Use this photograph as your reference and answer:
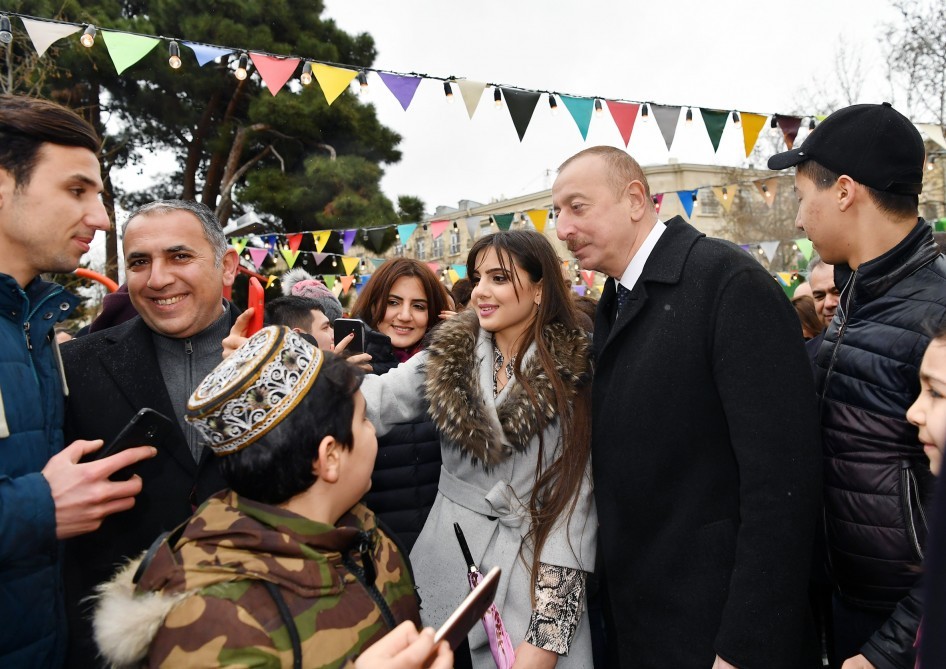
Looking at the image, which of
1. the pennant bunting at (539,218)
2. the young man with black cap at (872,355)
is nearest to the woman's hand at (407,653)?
the young man with black cap at (872,355)

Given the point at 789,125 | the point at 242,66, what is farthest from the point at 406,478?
the point at 789,125

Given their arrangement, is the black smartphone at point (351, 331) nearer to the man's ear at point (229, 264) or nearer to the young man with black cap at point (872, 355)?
the man's ear at point (229, 264)

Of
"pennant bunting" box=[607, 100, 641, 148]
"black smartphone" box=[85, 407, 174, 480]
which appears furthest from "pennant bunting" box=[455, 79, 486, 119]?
"black smartphone" box=[85, 407, 174, 480]

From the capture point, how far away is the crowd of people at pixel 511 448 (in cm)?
150

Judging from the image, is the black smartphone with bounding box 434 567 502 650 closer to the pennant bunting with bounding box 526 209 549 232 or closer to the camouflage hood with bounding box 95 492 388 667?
the camouflage hood with bounding box 95 492 388 667

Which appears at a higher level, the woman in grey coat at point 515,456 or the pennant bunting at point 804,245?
the pennant bunting at point 804,245

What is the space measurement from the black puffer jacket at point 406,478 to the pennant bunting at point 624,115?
4.83 metres

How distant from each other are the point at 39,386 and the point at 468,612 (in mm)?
1524

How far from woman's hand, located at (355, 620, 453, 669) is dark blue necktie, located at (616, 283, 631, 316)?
124 centimetres

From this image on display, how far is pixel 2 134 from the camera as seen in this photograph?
1850 millimetres

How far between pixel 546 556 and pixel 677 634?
48cm

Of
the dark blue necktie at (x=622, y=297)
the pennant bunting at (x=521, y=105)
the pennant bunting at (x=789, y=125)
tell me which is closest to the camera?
the dark blue necktie at (x=622, y=297)

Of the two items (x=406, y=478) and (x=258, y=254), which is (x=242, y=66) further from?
(x=258, y=254)

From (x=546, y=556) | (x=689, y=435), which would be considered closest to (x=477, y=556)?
(x=546, y=556)
